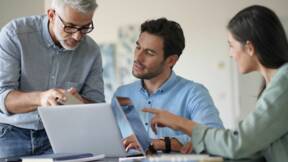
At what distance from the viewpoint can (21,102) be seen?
62.7 inches

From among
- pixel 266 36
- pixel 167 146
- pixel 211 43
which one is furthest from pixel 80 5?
pixel 211 43

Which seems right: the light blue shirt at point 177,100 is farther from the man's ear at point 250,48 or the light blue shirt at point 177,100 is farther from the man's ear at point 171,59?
the man's ear at point 250,48

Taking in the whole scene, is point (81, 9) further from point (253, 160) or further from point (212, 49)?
point (212, 49)

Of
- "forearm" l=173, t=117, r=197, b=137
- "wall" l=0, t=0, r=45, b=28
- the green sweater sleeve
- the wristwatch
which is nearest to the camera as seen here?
the green sweater sleeve

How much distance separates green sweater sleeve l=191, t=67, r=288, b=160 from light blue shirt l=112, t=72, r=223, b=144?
567 millimetres

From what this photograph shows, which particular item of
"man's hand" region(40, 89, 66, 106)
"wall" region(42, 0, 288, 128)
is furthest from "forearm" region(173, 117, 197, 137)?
"wall" region(42, 0, 288, 128)

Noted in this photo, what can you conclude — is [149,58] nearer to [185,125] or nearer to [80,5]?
[80,5]

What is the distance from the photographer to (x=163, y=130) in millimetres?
1851

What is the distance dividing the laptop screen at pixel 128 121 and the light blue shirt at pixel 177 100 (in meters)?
0.43

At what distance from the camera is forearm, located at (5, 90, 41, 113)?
60.7 inches

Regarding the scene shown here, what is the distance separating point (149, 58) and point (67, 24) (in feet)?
1.51

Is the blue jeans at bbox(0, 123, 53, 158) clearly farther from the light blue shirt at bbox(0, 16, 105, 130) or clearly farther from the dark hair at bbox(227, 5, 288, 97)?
the dark hair at bbox(227, 5, 288, 97)

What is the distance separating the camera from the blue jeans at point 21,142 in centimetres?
176

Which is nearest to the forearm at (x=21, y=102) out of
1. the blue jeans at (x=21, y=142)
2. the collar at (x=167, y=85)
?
the blue jeans at (x=21, y=142)
